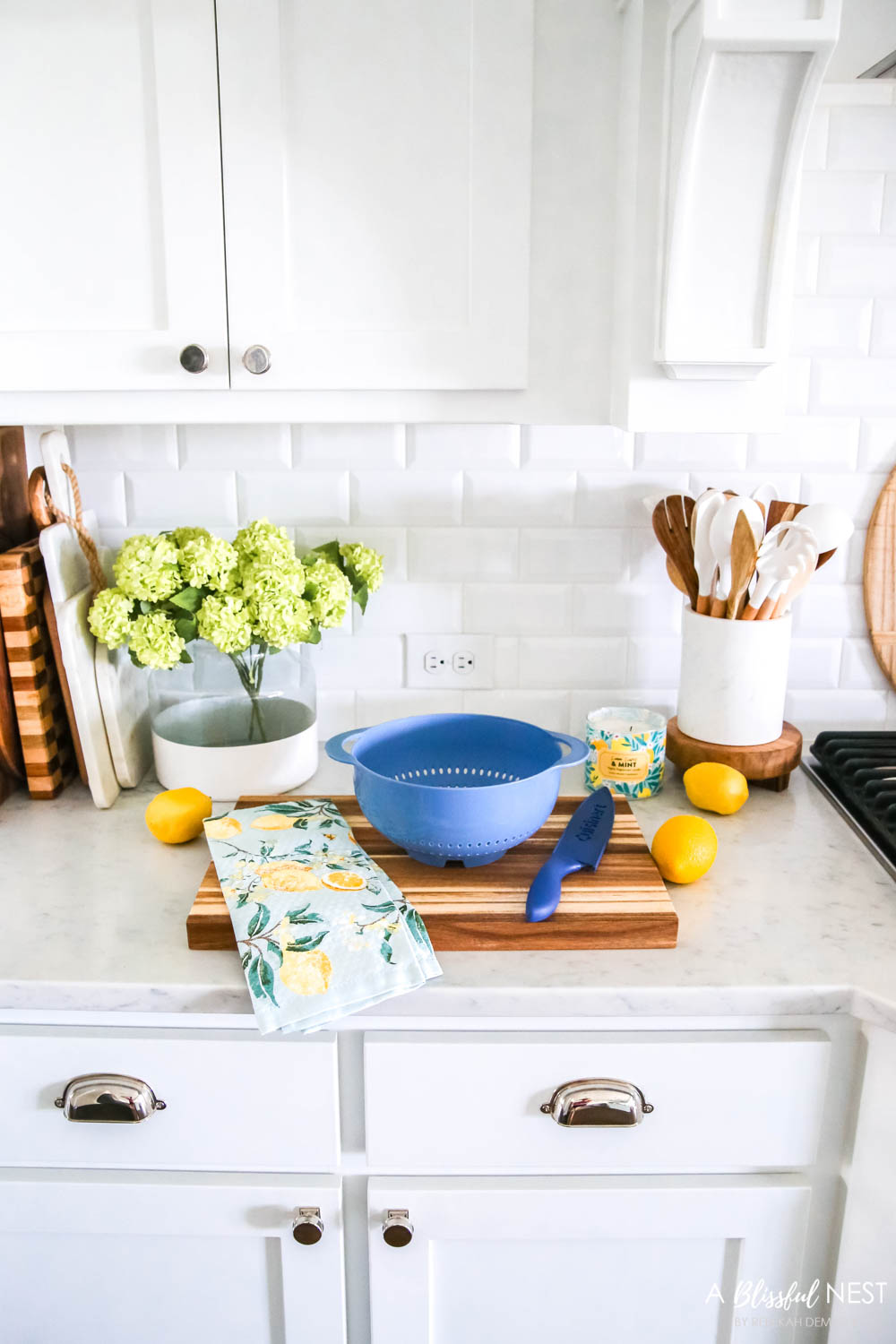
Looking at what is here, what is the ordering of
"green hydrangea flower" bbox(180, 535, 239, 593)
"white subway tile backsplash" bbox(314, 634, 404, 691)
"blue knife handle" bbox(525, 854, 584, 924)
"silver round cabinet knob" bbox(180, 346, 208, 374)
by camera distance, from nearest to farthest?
1. "blue knife handle" bbox(525, 854, 584, 924)
2. "silver round cabinet knob" bbox(180, 346, 208, 374)
3. "green hydrangea flower" bbox(180, 535, 239, 593)
4. "white subway tile backsplash" bbox(314, 634, 404, 691)

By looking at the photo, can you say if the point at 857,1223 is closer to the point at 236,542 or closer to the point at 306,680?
the point at 306,680

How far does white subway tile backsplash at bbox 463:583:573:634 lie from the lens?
65.6 inches

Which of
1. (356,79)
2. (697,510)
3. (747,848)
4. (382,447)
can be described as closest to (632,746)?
(747,848)

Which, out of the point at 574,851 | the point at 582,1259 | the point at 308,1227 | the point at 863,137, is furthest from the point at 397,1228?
the point at 863,137

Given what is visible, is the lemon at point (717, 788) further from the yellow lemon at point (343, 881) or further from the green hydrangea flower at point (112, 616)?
the green hydrangea flower at point (112, 616)

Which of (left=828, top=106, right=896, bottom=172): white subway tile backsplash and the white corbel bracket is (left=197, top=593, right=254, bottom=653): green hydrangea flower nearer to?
the white corbel bracket

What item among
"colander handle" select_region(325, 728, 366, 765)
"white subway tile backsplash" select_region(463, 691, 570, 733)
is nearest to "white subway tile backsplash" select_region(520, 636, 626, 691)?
"white subway tile backsplash" select_region(463, 691, 570, 733)

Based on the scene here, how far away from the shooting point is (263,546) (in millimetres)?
1405

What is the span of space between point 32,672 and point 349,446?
554 mm

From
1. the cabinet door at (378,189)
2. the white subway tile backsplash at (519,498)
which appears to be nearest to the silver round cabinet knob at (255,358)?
the cabinet door at (378,189)

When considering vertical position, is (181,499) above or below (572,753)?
above

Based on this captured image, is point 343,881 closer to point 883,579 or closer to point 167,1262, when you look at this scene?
point 167,1262

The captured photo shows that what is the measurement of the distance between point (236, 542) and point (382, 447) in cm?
30

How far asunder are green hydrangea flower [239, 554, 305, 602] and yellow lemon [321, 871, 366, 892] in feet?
1.24
